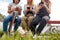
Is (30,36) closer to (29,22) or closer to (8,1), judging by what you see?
(29,22)

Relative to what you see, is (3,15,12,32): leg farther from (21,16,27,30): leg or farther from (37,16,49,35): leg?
(37,16,49,35): leg

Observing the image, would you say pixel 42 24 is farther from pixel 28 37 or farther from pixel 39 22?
pixel 28 37

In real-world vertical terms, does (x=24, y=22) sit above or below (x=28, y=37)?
above

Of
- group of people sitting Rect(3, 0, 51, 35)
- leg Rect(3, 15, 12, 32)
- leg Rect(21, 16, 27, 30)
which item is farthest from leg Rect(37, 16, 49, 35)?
leg Rect(3, 15, 12, 32)

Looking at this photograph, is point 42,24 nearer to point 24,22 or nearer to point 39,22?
point 39,22

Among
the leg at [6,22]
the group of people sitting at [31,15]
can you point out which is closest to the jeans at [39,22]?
the group of people sitting at [31,15]

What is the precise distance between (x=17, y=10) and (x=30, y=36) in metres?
0.23

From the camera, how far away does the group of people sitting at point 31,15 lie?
3.97ft

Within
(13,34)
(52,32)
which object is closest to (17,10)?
(13,34)

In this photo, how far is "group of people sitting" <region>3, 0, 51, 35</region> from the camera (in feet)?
3.97

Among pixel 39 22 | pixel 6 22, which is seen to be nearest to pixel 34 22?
pixel 39 22

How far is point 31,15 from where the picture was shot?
1.22 m

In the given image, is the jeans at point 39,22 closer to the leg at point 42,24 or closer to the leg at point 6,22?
the leg at point 42,24

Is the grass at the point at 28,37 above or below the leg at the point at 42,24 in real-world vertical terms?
below
